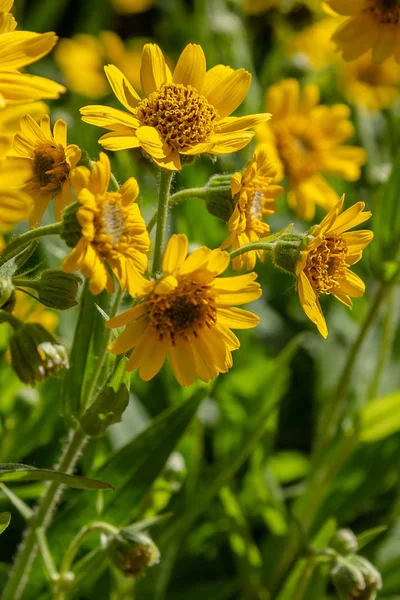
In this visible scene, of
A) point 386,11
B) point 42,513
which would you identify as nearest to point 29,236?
point 42,513

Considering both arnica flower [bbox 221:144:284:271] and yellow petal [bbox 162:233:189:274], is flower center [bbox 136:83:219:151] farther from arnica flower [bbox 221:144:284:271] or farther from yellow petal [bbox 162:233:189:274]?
yellow petal [bbox 162:233:189:274]

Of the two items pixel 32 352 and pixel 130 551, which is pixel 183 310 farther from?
pixel 130 551

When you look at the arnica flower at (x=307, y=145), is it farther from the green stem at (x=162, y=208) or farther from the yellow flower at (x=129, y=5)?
the yellow flower at (x=129, y=5)

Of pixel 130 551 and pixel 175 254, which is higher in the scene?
pixel 175 254

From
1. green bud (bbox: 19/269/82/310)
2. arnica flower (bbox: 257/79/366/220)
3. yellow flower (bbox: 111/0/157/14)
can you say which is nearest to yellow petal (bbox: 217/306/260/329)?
green bud (bbox: 19/269/82/310)

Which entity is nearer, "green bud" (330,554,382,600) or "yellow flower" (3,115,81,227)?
"yellow flower" (3,115,81,227)

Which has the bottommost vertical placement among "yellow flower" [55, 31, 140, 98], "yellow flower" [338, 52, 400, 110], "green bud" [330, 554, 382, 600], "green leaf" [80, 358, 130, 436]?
"green bud" [330, 554, 382, 600]
